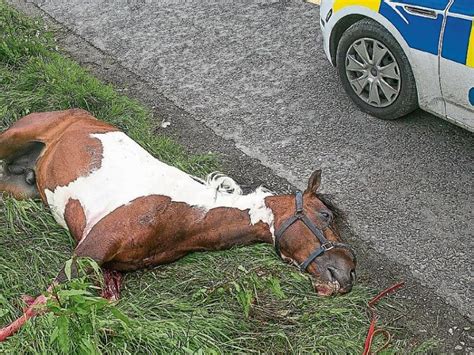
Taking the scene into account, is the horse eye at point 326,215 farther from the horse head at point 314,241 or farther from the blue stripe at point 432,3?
the blue stripe at point 432,3

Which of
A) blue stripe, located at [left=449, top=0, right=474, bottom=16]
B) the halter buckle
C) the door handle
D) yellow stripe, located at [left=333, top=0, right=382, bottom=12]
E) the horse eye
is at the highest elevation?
blue stripe, located at [left=449, top=0, right=474, bottom=16]

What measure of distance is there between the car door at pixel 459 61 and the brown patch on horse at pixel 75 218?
102 inches

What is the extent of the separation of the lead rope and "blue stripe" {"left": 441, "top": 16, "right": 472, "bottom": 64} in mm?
1535

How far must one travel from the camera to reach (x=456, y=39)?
471cm

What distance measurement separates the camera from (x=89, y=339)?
3.19 m

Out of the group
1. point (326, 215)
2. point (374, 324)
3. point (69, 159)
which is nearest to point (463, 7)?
point (326, 215)

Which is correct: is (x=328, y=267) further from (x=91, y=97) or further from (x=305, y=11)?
(x=305, y=11)

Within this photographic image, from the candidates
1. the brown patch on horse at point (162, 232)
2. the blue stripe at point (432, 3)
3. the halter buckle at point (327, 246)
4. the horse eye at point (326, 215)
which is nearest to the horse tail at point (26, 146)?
the brown patch on horse at point (162, 232)

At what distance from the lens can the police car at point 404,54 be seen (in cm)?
475

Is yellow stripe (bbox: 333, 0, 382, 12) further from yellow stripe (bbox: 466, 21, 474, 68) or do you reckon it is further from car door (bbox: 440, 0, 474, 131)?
yellow stripe (bbox: 466, 21, 474, 68)

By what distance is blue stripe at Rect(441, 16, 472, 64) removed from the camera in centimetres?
465

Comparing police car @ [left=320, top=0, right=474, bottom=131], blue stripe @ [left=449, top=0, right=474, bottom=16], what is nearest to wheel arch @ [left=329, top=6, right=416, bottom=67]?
police car @ [left=320, top=0, right=474, bottom=131]

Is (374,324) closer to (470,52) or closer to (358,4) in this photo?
(470,52)

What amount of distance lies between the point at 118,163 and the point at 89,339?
1.57m
